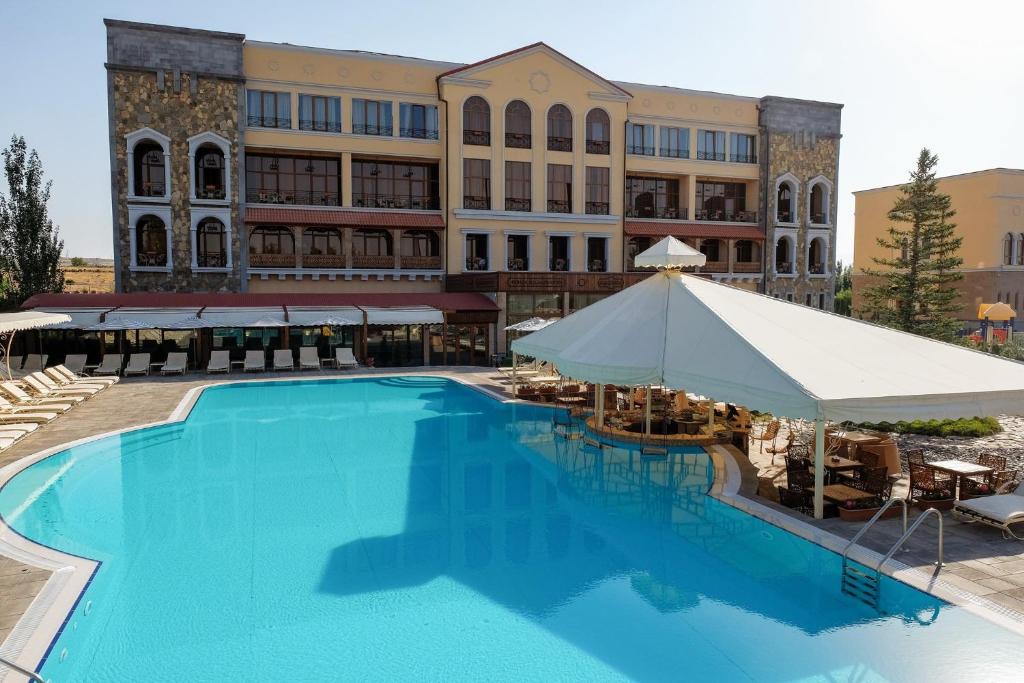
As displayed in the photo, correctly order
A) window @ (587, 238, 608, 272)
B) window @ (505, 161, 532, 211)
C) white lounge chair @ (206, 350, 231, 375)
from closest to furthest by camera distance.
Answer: white lounge chair @ (206, 350, 231, 375) → window @ (505, 161, 532, 211) → window @ (587, 238, 608, 272)

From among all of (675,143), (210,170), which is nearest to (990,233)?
(675,143)

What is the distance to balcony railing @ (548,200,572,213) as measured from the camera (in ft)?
119

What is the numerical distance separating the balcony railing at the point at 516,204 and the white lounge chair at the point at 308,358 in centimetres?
1239

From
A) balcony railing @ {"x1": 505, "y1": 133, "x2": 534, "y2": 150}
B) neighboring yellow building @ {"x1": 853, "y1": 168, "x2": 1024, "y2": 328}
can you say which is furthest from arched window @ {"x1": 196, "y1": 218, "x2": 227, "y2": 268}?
neighboring yellow building @ {"x1": 853, "y1": 168, "x2": 1024, "y2": 328}

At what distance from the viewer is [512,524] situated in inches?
452

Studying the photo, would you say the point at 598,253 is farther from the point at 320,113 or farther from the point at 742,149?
the point at 320,113

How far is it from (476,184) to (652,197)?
37.9 feet

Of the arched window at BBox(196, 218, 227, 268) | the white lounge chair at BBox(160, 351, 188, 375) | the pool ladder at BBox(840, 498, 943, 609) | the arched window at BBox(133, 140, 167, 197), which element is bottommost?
the pool ladder at BBox(840, 498, 943, 609)

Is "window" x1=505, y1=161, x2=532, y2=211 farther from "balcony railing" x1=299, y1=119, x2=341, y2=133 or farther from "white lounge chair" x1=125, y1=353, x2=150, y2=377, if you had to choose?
"white lounge chair" x1=125, y1=353, x2=150, y2=377

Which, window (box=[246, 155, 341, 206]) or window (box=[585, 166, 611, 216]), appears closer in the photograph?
window (box=[246, 155, 341, 206])

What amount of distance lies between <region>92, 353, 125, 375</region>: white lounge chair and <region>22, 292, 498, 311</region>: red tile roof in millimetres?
2228

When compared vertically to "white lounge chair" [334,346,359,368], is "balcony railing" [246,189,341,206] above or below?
above

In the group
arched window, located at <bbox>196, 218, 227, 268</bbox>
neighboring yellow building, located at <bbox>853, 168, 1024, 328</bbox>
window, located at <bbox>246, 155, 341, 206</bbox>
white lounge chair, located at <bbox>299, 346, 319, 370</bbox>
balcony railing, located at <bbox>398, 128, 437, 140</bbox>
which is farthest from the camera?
neighboring yellow building, located at <bbox>853, 168, 1024, 328</bbox>

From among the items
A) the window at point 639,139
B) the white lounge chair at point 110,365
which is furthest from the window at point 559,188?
the white lounge chair at point 110,365
